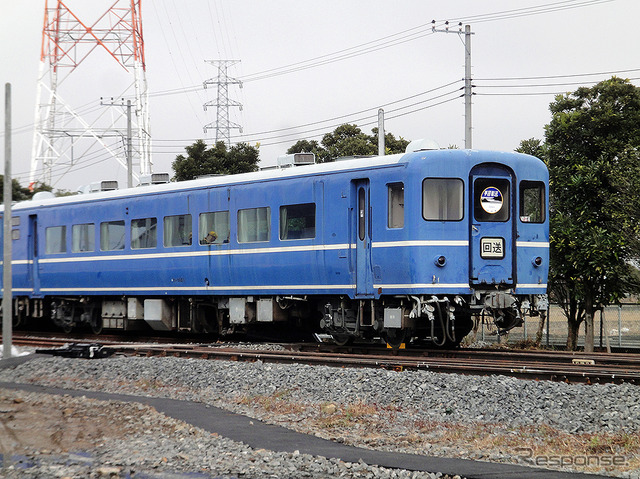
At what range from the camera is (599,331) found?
31.9 metres

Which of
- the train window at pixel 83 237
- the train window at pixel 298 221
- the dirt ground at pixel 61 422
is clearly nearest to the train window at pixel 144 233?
the train window at pixel 83 237

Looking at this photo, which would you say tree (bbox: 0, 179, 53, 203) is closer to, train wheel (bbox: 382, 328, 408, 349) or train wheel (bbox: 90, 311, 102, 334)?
train wheel (bbox: 90, 311, 102, 334)

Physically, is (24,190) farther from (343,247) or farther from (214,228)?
(343,247)

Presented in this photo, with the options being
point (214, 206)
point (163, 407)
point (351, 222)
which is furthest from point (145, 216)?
point (163, 407)

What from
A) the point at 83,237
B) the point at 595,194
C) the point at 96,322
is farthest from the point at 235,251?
the point at 595,194

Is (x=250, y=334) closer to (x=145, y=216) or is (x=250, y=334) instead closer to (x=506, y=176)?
(x=145, y=216)

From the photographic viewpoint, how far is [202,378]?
12766 millimetres

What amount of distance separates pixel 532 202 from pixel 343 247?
3.41m

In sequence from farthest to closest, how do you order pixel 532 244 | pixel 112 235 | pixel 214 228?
1. pixel 112 235
2. pixel 214 228
3. pixel 532 244

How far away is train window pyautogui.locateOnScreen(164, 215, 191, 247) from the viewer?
18.9 meters

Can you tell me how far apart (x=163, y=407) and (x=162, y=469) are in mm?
3441

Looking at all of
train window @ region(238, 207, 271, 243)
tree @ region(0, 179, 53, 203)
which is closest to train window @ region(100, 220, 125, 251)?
train window @ region(238, 207, 271, 243)

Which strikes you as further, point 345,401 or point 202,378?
point 202,378

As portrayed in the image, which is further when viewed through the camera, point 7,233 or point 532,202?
point 7,233
